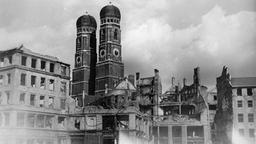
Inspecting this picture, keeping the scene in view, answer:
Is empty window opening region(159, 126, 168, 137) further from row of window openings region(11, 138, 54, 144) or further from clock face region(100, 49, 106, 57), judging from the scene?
clock face region(100, 49, 106, 57)

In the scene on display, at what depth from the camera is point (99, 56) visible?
372 ft

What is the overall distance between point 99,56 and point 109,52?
4692 millimetres

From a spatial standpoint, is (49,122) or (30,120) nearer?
(30,120)

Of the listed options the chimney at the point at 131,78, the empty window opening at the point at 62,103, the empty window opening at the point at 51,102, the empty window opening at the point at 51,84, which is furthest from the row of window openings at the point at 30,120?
the chimney at the point at 131,78

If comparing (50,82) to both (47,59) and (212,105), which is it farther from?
(212,105)

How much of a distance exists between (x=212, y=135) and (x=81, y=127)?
2997 cm

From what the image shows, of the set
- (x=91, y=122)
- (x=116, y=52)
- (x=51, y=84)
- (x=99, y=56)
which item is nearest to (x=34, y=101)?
(x=51, y=84)

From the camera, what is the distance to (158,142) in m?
76.5

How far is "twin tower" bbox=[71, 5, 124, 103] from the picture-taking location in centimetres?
10994

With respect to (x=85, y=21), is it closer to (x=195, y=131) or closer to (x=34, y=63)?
(x=195, y=131)

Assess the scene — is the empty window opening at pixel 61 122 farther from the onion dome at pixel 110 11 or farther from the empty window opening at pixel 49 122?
the onion dome at pixel 110 11

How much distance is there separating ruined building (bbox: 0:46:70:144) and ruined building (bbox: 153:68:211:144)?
2303 cm

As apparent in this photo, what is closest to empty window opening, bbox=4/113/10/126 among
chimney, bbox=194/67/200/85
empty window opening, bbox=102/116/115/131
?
empty window opening, bbox=102/116/115/131

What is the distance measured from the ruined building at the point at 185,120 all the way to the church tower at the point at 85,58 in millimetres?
38996
